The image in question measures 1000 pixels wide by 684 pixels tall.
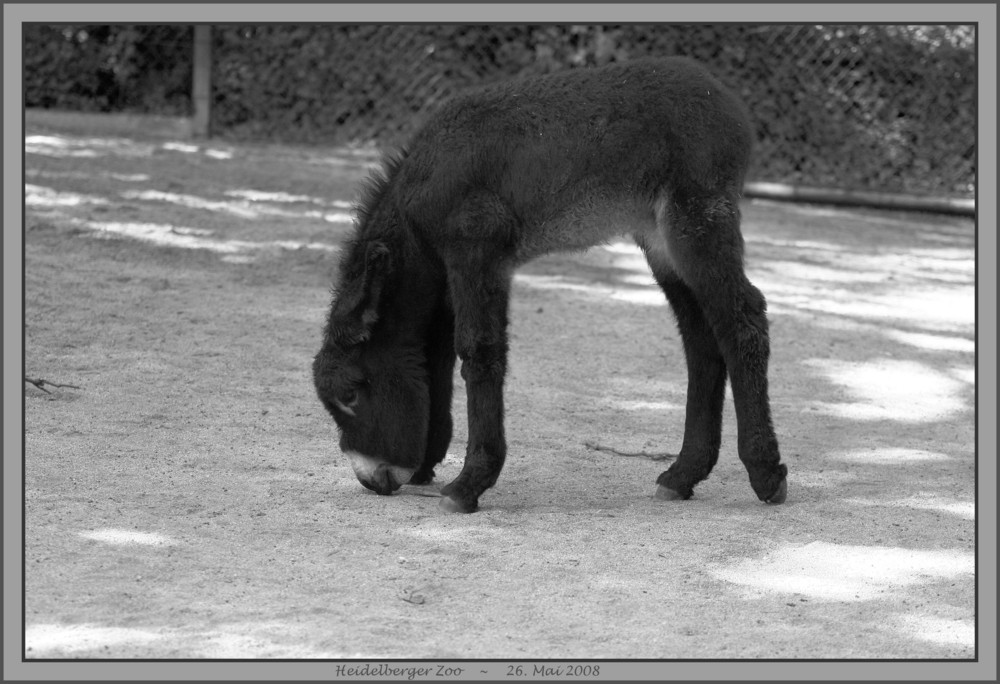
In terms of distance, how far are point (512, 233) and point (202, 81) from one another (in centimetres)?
872

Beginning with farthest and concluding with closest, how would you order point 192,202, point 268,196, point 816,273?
point 268,196, point 192,202, point 816,273

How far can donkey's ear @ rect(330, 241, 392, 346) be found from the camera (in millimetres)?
4875

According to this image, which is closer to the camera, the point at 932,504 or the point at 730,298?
the point at 730,298

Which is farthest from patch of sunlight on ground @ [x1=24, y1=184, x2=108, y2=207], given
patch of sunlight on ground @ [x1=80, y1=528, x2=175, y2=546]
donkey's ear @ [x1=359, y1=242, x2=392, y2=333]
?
patch of sunlight on ground @ [x1=80, y1=528, x2=175, y2=546]

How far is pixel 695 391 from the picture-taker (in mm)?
5148

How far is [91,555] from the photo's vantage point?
13.7 feet

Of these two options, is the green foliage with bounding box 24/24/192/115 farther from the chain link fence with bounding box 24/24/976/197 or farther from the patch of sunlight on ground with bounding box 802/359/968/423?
the patch of sunlight on ground with bounding box 802/359/968/423

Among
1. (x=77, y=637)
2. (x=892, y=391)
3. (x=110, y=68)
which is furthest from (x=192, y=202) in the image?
(x=77, y=637)

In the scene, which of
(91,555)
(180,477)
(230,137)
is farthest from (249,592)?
(230,137)

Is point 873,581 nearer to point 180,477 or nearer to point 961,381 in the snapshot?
point 180,477

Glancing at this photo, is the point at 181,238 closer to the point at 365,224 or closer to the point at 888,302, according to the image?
the point at 365,224

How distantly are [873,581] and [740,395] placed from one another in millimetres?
925

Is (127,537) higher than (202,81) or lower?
lower

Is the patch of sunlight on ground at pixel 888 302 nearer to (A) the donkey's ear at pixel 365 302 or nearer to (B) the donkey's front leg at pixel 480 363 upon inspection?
(B) the donkey's front leg at pixel 480 363
